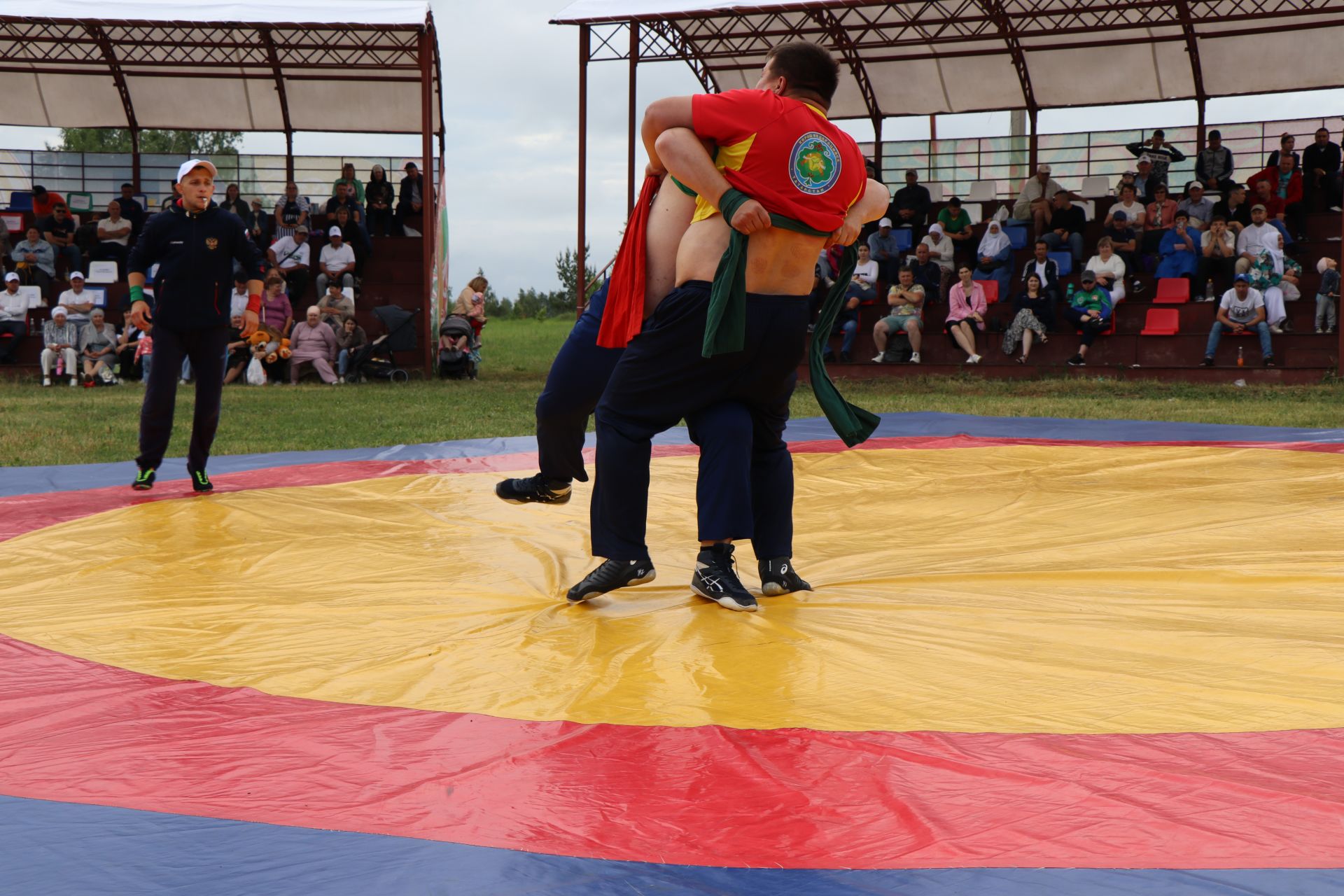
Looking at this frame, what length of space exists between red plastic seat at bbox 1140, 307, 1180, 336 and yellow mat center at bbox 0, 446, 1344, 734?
9.09 meters

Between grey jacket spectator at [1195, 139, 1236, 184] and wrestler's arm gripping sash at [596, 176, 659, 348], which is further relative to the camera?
grey jacket spectator at [1195, 139, 1236, 184]

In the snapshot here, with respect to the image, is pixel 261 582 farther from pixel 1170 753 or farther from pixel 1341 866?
pixel 1341 866

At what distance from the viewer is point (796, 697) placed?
7.89 feet

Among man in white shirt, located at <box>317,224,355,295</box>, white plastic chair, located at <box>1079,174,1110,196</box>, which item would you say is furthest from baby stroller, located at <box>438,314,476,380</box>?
white plastic chair, located at <box>1079,174,1110,196</box>

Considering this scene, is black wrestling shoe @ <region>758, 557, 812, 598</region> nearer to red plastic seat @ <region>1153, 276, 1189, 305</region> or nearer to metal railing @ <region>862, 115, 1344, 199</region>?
red plastic seat @ <region>1153, 276, 1189, 305</region>

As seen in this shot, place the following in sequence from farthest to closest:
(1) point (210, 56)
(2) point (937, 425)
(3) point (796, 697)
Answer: (1) point (210, 56)
(2) point (937, 425)
(3) point (796, 697)

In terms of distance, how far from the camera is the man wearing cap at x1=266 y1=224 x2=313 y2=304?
16.0 metres

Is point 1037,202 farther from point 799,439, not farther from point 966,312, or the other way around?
point 799,439

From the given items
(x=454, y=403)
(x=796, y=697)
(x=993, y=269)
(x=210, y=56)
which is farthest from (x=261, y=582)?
(x=210, y=56)

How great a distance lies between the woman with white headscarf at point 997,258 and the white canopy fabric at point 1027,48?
9.44ft

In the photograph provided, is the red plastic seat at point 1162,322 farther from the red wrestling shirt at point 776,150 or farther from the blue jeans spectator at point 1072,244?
the red wrestling shirt at point 776,150

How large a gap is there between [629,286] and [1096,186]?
16.0 m

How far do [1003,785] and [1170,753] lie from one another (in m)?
0.35

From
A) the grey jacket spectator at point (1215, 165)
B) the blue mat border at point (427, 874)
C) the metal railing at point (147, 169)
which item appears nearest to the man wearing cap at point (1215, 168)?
the grey jacket spectator at point (1215, 165)
